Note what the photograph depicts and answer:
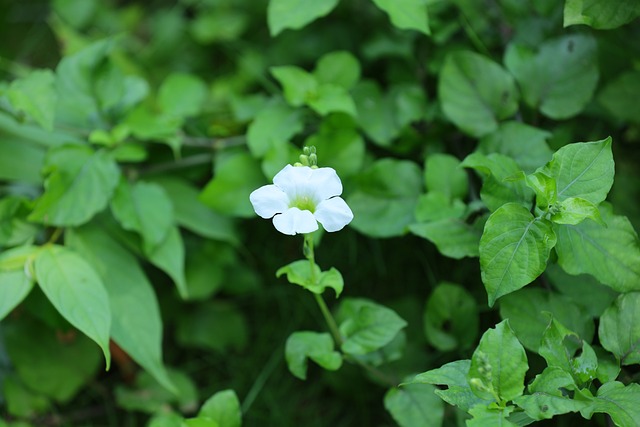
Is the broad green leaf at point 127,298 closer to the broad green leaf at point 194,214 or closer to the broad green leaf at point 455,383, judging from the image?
the broad green leaf at point 194,214

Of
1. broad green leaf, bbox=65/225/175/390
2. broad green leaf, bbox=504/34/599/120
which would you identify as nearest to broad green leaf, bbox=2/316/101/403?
broad green leaf, bbox=65/225/175/390

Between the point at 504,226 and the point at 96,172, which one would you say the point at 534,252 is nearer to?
the point at 504,226

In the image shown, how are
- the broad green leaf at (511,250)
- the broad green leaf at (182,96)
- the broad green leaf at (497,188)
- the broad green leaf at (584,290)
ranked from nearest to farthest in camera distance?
the broad green leaf at (511,250) < the broad green leaf at (497,188) < the broad green leaf at (584,290) < the broad green leaf at (182,96)

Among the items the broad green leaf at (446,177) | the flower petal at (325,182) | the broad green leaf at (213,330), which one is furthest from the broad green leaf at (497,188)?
the broad green leaf at (213,330)

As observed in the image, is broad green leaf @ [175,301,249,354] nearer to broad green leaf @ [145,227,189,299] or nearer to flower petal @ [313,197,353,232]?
broad green leaf @ [145,227,189,299]

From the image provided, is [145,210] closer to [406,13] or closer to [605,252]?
[406,13]

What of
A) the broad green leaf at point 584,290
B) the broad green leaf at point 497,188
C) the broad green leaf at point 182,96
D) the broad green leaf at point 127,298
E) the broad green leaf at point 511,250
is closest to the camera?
the broad green leaf at point 511,250

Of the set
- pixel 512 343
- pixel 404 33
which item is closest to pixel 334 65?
pixel 404 33
